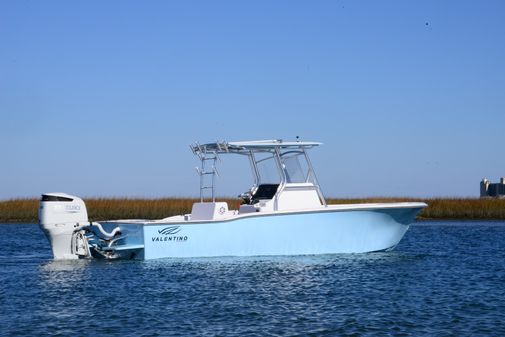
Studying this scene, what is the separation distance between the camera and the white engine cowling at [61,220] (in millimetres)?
22609

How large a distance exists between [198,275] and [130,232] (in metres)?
3.09

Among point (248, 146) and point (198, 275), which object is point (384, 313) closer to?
point (198, 275)

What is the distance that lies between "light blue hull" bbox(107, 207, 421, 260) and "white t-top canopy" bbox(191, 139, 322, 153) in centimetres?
244

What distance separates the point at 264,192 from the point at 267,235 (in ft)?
6.41

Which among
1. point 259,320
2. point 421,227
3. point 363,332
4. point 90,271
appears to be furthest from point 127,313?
point 421,227

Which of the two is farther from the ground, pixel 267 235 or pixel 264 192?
pixel 264 192

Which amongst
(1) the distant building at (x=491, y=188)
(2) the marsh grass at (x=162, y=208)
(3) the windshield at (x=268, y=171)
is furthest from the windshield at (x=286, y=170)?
(1) the distant building at (x=491, y=188)

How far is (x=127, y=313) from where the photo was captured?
52.0ft

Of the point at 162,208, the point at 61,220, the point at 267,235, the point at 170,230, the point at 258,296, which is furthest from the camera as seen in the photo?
the point at 162,208

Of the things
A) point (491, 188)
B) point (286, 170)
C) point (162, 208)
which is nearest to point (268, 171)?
point (286, 170)

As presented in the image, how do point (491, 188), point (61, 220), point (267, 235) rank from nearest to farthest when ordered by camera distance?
1. point (61, 220)
2. point (267, 235)
3. point (491, 188)

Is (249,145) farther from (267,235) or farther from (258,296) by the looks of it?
(258,296)

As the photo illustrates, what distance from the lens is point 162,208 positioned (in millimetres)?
48906

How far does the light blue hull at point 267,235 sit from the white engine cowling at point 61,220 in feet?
4.33
